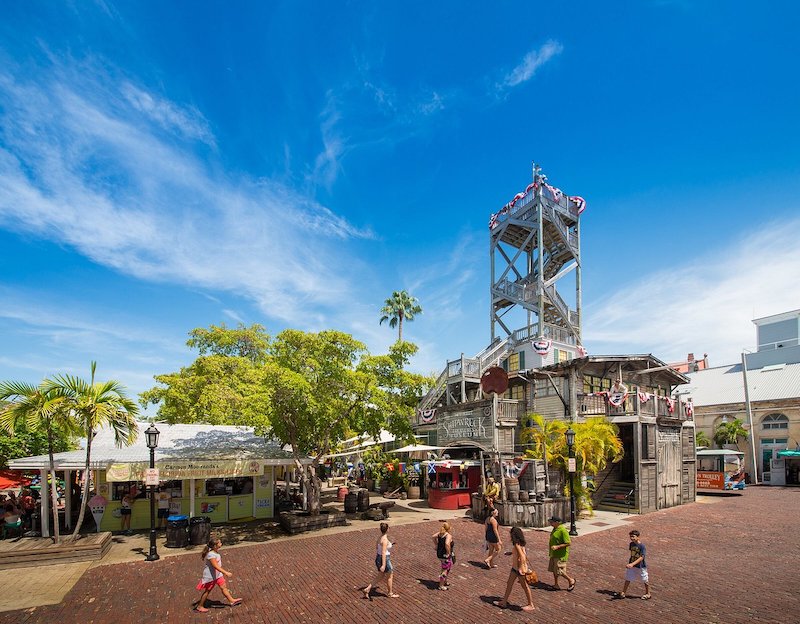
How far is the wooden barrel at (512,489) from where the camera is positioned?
1853cm

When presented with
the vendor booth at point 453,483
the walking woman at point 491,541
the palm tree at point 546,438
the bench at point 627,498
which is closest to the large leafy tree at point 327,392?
the vendor booth at point 453,483

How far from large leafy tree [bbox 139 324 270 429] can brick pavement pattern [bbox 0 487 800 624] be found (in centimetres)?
601

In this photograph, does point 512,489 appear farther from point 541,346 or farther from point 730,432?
point 730,432

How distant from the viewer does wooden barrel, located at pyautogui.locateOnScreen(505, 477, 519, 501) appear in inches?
730

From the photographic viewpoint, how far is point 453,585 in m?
11.3

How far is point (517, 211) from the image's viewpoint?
36.1 m

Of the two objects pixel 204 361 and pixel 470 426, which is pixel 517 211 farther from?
pixel 204 361

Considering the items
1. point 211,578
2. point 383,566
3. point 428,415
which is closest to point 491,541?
point 383,566

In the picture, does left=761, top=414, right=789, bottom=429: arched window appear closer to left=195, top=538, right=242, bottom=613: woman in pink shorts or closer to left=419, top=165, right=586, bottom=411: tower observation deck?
left=419, top=165, right=586, bottom=411: tower observation deck

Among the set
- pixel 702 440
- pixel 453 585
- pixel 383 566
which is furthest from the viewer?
pixel 702 440

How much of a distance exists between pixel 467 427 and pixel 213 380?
17.3 metres

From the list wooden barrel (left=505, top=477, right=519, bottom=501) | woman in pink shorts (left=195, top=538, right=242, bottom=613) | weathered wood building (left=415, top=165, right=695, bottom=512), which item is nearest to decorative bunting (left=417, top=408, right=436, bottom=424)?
weathered wood building (left=415, top=165, right=695, bottom=512)

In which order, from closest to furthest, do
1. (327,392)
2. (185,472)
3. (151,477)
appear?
(151,477) → (185,472) → (327,392)

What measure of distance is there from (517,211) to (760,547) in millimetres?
25959
